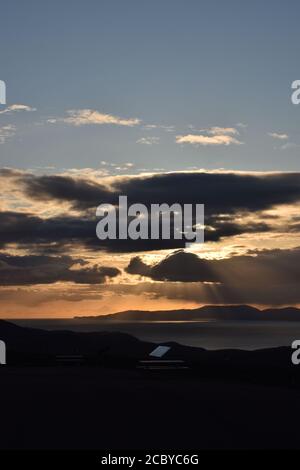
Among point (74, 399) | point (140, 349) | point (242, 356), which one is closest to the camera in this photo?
point (74, 399)

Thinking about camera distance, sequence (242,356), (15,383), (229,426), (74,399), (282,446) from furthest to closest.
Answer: (242,356) < (15,383) < (74,399) < (229,426) < (282,446)

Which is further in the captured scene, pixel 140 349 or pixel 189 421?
pixel 140 349

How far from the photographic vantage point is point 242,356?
50.4m

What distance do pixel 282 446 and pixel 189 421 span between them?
4.01 meters

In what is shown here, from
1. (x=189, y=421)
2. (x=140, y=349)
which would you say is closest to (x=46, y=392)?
(x=189, y=421)

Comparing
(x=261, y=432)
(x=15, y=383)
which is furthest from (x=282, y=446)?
(x=15, y=383)

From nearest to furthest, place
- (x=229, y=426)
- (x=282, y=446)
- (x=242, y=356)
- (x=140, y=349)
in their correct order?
(x=282, y=446) < (x=229, y=426) < (x=242, y=356) < (x=140, y=349)

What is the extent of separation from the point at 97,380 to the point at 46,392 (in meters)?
4.06

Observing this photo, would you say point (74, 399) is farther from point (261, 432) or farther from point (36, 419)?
point (261, 432)

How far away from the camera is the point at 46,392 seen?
31.5 metres

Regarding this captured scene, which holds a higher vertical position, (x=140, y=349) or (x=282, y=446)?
(x=140, y=349)
